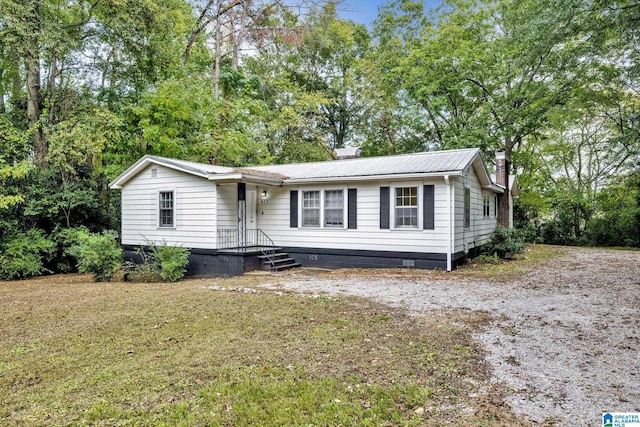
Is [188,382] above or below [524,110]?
below

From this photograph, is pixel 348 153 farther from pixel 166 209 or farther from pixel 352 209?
pixel 166 209

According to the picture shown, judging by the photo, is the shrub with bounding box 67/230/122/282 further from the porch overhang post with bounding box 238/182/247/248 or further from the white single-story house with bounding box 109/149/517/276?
the porch overhang post with bounding box 238/182/247/248

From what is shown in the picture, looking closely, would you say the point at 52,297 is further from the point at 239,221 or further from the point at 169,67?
the point at 169,67

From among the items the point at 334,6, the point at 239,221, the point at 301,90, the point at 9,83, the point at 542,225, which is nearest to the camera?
the point at 239,221

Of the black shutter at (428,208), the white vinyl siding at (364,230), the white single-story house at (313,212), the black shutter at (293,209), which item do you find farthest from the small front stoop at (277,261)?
the black shutter at (428,208)

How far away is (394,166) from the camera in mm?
11023

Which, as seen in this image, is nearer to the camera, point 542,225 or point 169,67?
point 169,67

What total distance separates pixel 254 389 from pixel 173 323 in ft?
8.61

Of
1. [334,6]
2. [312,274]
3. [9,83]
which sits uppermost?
[334,6]

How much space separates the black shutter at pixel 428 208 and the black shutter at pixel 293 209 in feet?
13.2

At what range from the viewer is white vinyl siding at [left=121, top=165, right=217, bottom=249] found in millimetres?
11156

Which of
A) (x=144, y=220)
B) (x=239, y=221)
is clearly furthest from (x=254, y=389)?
(x=144, y=220)

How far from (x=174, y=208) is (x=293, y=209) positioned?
146 inches

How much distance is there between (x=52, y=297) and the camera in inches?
299
